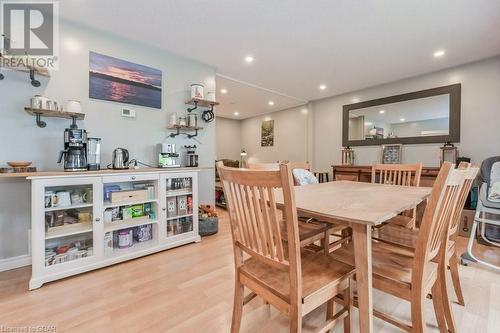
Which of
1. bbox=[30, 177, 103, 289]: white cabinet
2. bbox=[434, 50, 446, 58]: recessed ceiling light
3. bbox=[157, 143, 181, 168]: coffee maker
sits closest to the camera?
bbox=[30, 177, 103, 289]: white cabinet

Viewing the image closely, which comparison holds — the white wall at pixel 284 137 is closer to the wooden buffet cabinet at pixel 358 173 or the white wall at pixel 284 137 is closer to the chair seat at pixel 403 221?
the wooden buffet cabinet at pixel 358 173

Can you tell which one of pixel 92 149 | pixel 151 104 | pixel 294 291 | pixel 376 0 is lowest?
pixel 294 291

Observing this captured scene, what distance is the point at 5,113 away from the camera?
2006mm

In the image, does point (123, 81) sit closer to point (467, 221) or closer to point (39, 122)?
point (39, 122)

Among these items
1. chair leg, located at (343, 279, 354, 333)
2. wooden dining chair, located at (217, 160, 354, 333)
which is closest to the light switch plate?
wooden dining chair, located at (217, 160, 354, 333)

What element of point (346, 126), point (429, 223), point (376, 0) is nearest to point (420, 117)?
point (346, 126)

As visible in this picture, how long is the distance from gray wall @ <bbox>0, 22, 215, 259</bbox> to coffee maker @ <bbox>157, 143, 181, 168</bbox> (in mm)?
141

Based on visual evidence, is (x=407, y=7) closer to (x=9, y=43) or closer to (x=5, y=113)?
(x=9, y=43)

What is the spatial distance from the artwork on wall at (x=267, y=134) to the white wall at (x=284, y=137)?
0.11 metres

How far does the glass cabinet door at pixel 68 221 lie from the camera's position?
1895mm

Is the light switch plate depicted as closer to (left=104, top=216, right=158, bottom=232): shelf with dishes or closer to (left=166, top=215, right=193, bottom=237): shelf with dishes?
(left=104, top=216, right=158, bottom=232): shelf with dishes

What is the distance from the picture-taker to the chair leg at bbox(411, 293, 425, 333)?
955 mm

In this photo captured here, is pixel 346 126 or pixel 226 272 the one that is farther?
pixel 346 126

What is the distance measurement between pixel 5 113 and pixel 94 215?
1206 mm
